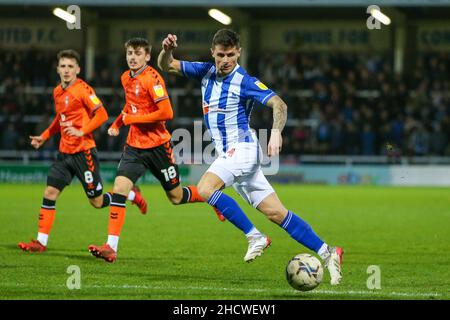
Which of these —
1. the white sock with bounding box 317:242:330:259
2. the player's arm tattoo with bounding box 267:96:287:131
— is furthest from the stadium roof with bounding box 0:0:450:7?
the white sock with bounding box 317:242:330:259

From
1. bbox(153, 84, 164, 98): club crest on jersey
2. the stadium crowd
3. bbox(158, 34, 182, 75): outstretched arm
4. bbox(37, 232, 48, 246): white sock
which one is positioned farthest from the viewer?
the stadium crowd

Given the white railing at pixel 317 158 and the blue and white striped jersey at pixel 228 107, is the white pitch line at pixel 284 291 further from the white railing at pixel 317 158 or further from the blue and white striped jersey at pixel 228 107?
the white railing at pixel 317 158

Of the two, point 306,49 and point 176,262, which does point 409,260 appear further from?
point 306,49

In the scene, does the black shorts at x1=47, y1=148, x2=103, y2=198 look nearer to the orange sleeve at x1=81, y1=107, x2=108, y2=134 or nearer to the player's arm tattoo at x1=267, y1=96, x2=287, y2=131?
the orange sleeve at x1=81, y1=107, x2=108, y2=134

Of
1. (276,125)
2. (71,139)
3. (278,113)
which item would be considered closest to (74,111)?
(71,139)

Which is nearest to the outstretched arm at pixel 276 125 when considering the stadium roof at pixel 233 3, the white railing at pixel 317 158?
the stadium roof at pixel 233 3

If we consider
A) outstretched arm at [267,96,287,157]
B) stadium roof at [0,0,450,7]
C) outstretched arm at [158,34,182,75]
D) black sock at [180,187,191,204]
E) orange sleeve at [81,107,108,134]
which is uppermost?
stadium roof at [0,0,450,7]

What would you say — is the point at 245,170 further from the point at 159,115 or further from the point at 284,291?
the point at 159,115

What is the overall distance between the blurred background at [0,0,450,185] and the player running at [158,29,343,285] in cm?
1890

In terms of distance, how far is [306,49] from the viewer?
32.9m

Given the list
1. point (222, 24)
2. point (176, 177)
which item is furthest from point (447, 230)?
point (222, 24)

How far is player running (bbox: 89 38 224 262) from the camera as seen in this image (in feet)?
35.0

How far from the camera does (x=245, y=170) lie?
888 centimetres
